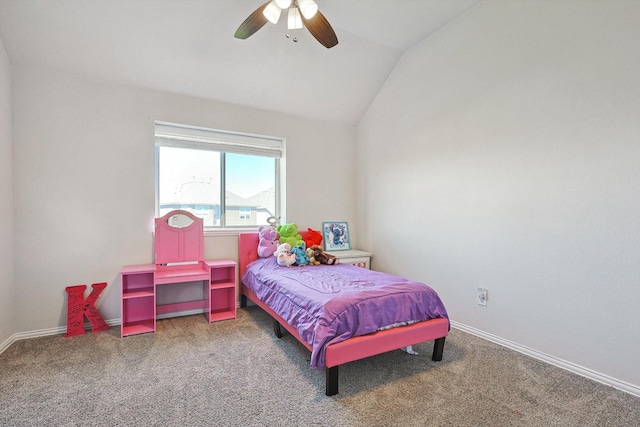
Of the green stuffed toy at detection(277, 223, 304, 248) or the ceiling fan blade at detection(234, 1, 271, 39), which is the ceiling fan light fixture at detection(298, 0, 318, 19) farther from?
the green stuffed toy at detection(277, 223, 304, 248)

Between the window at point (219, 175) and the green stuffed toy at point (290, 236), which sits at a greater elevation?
the window at point (219, 175)

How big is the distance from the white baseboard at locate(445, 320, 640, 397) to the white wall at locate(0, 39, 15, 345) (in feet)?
13.3

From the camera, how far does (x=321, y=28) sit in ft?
7.47

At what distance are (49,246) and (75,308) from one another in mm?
621

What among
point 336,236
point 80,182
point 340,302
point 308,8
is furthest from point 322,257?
point 80,182

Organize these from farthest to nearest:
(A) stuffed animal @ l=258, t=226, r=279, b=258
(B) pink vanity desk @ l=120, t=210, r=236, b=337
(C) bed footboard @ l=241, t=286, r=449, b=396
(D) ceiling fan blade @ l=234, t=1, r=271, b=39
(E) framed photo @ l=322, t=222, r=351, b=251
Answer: (E) framed photo @ l=322, t=222, r=351, b=251 < (A) stuffed animal @ l=258, t=226, r=279, b=258 < (B) pink vanity desk @ l=120, t=210, r=236, b=337 < (D) ceiling fan blade @ l=234, t=1, r=271, b=39 < (C) bed footboard @ l=241, t=286, r=449, b=396

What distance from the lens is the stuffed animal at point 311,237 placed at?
152 inches

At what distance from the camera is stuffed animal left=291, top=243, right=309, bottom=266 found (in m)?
3.36

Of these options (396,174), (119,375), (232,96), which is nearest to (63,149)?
(232,96)

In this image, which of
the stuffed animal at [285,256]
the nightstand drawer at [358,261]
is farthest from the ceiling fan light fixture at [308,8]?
the nightstand drawer at [358,261]

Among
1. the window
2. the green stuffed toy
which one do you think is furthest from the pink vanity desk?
the green stuffed toy

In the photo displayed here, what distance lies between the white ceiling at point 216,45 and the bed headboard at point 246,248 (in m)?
1.59

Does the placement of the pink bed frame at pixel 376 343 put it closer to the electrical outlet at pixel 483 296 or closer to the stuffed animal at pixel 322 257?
the electrical outlet at pixel 483 296

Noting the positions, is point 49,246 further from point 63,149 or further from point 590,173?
point 590,173
